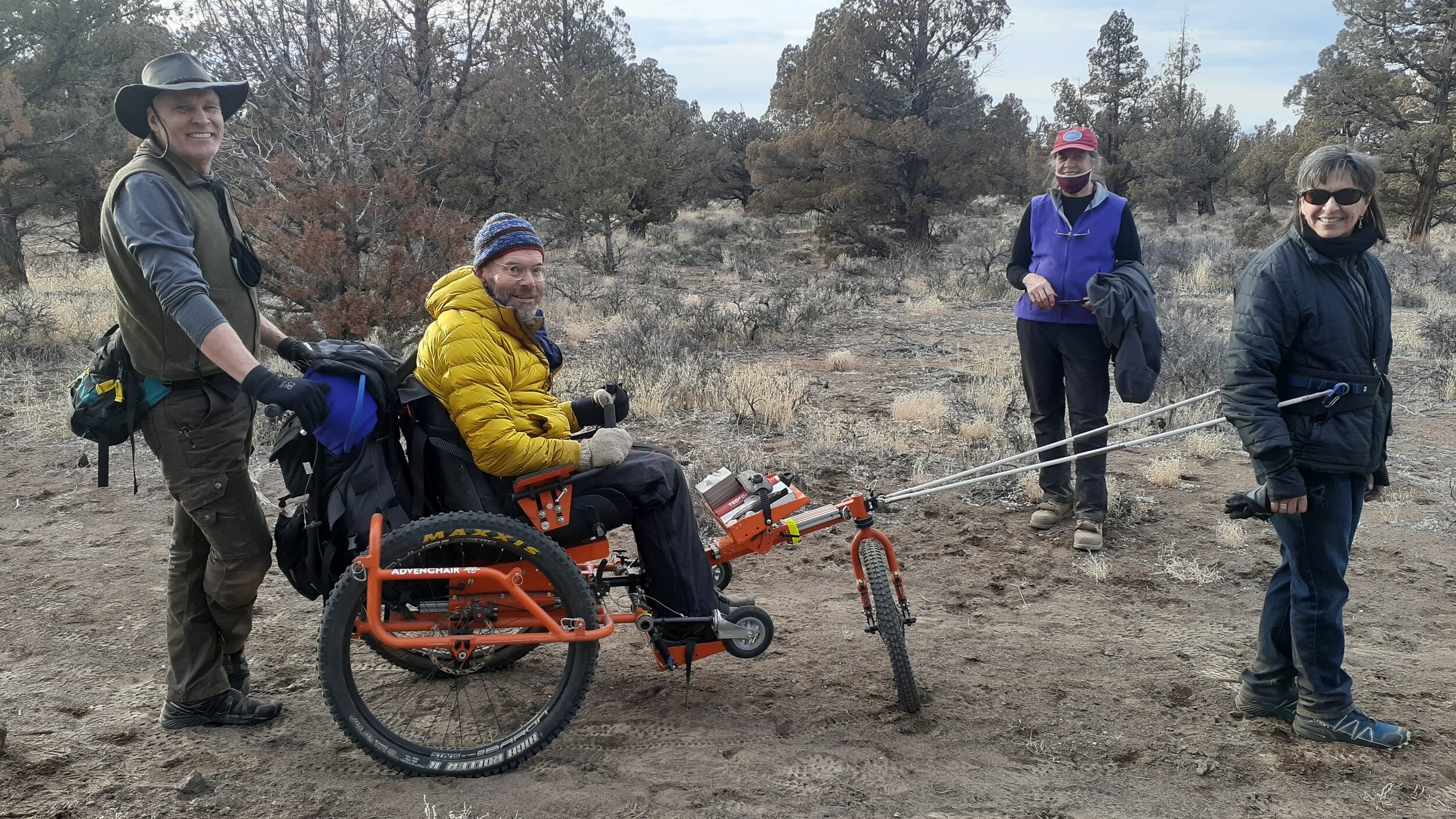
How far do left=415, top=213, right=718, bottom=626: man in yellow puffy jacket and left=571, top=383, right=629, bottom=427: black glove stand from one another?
319mm

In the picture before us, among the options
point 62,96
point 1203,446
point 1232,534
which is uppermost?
point 62,96

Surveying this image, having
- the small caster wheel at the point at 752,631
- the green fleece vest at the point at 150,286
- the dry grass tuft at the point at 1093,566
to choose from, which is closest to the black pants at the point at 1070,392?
the dry grass tuft at the point at 1093,566

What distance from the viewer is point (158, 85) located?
3072 millimetres

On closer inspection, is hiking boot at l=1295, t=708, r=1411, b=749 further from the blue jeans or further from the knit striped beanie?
the knit striped beanie

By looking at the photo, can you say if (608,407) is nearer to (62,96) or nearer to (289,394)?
(289,394)

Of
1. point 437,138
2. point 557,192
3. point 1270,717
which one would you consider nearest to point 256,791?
point 1270,717

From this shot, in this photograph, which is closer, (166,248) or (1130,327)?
(166,248)

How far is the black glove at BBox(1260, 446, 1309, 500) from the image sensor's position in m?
3.13

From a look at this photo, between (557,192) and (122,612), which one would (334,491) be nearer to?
(122,612)

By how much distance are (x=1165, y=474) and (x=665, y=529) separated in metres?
4.47

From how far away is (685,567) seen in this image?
338 centimetres

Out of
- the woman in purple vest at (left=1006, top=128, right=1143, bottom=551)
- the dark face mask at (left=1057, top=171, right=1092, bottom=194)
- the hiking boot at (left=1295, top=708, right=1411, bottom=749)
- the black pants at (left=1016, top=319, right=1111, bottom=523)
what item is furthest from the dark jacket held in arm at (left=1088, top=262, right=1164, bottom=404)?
the hiking boot at (left=1295, top=708, right=1411, bottom=749)

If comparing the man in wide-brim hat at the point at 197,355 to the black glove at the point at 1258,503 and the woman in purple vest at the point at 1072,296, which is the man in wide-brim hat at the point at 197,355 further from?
the woman in purple vest at the point at 1072,296

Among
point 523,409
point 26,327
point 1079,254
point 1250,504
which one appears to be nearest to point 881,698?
point 1250,504
